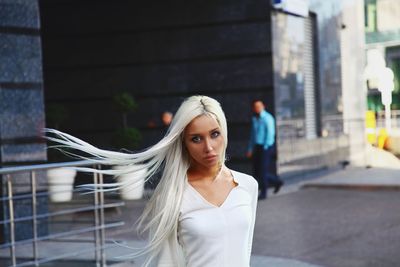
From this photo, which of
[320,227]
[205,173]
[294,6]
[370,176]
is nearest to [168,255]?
[205,173]

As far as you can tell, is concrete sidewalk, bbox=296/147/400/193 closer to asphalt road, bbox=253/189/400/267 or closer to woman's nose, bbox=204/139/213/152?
asphalt road, bbox=253/189/400/267

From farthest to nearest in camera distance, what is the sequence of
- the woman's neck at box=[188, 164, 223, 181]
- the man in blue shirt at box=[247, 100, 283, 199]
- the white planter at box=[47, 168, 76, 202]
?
the man in blue shirt at box=[247, 100, 283, 199] < the white planter at box=[47, 168, 76, 202] < the woman's neck at box=[188, 164, 223, 181]

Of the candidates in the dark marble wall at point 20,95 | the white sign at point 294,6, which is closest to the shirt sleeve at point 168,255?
the dark marble wall at point 20,95

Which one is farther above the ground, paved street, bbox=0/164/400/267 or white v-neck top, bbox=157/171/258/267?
white v-neck top, bbox=157/171/258/267

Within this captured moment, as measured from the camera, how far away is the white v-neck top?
2.01m

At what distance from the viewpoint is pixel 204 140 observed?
6.73 feet

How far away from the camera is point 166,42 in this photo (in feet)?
48.3

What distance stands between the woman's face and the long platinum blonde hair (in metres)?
0.02

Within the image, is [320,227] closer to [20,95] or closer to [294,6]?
[20,95]

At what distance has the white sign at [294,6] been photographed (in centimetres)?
1388

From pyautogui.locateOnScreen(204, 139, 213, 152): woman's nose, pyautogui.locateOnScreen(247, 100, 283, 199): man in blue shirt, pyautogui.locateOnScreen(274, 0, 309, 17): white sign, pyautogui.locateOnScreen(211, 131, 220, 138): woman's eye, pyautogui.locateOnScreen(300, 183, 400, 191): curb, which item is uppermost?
pyautogui.locateOnScreen(274, 0, 309, 17): white sign

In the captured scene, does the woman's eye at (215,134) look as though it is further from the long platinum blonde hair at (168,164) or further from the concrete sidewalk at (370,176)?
the concrete sidewalk at (370,176)

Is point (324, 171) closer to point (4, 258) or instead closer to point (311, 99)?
point (311, 99)

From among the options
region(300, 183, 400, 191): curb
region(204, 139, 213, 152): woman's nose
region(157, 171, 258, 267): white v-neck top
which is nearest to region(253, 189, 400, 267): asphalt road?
region(300, 183, 400, 191): curb
